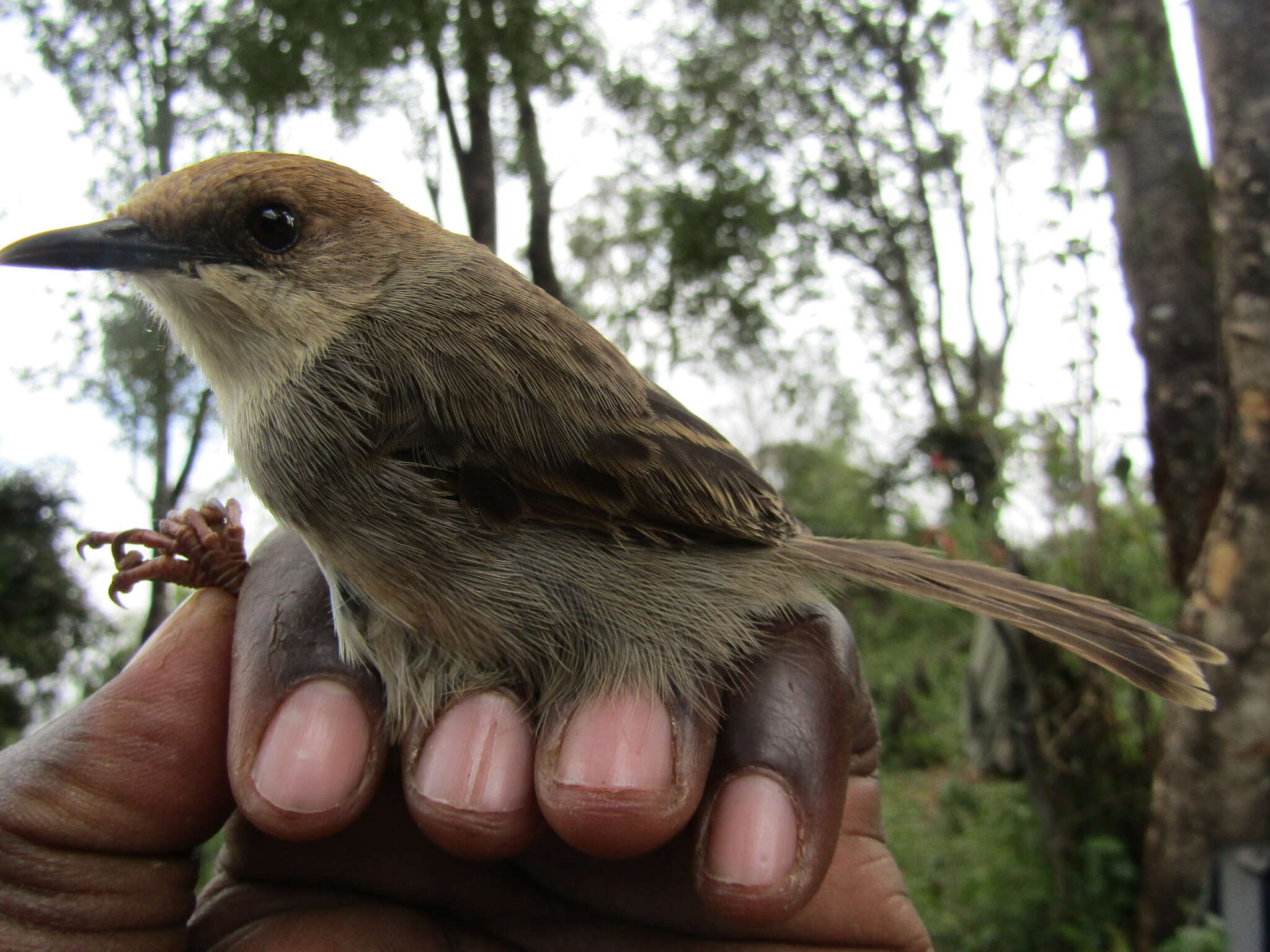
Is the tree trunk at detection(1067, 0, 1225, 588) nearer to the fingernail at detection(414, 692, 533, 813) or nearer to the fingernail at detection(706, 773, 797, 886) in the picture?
the fingernail at detection(706, 773, 797, 886)

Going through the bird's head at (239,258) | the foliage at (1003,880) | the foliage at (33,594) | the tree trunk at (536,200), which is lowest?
the foliage at (1003,880)

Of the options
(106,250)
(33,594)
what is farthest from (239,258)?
(33,594)

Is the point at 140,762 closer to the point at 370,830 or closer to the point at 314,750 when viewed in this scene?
the point at 314,750

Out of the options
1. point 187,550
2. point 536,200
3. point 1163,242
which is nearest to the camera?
point 187,550

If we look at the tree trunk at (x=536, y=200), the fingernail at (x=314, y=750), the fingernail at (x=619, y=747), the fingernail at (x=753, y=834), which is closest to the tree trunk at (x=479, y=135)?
the tree trunk at (x=536, y=200)

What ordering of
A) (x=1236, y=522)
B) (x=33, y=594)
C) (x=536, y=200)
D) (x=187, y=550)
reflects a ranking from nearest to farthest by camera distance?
(x=187, y=550)
(x=1236, y=522)
(x=33, y=594)
(x=536, y=200)

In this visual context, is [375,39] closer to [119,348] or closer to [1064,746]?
[119,348]

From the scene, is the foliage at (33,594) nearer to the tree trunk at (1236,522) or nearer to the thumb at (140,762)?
the thumb at (140,762)
